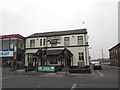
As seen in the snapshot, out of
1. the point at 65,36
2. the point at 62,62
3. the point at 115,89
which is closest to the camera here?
the point at 115,89

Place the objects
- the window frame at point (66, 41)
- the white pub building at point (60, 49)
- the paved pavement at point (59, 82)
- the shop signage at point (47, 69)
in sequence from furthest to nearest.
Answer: the window frame at point (66, 41)
the white pub building at point (60, 49)
the shop signage at point (47, 69)
the paved pavement at point (59, 82)

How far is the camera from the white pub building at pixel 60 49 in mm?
26766

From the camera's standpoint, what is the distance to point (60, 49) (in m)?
28.5

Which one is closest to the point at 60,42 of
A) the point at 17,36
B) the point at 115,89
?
the point at 17,36

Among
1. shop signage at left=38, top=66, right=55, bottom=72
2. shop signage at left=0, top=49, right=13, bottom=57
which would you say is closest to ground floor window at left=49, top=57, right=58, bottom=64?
shop signage at left=38, top=66, right=55, bottom=72

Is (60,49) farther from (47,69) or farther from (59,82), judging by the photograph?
(59,82)

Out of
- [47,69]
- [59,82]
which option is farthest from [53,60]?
[59,82]

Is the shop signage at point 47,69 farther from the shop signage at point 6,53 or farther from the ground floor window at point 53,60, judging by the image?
the shop signage at point 6,53

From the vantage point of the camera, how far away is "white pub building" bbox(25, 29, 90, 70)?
2677 centimetres

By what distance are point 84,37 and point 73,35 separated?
8.19 feet

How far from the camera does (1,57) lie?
98.6 feet

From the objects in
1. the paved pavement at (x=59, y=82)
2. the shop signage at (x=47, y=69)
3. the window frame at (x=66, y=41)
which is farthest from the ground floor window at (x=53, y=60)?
the paved pavement at (x=59, y=82)

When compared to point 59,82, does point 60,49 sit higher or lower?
higher

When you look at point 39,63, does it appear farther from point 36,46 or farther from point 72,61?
point 72,61
